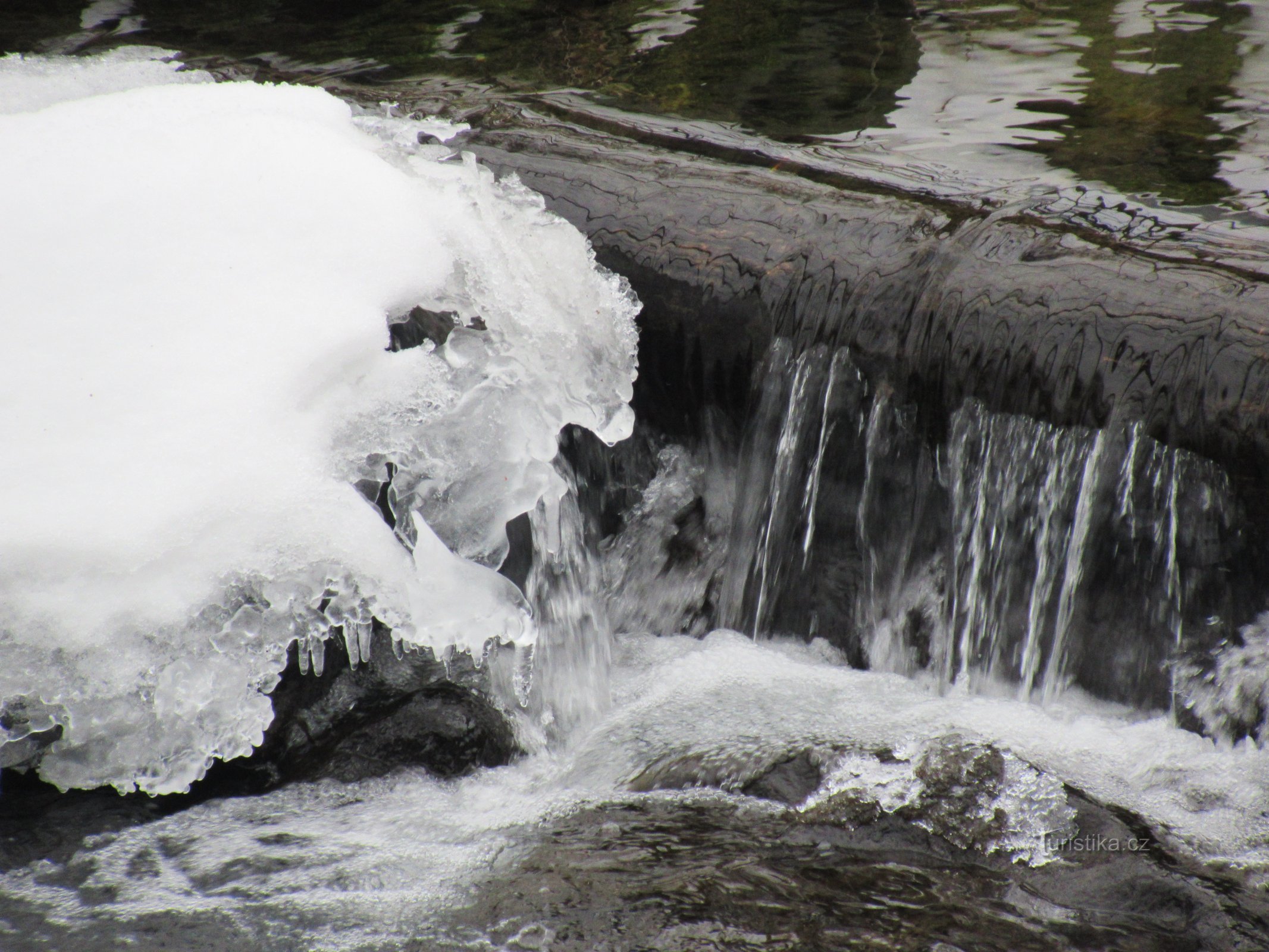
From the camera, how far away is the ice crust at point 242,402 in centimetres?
235

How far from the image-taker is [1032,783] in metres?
2.57

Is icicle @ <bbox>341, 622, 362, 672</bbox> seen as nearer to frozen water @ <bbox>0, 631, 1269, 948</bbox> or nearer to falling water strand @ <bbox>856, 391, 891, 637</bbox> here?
frozen water @ <bbox>0, 631, 1269, 948</bbox>

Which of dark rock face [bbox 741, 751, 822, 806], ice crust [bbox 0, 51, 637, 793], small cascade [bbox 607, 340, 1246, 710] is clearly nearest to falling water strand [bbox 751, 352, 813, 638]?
small cascade [bbox 607, 340, 1246, 710]

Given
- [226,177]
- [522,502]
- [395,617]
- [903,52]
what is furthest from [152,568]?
[903,52]

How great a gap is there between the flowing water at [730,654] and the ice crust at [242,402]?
2 cm

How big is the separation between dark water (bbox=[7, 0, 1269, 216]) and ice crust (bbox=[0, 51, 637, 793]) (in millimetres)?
1562

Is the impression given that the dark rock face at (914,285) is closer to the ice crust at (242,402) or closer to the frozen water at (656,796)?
the ice crust at (242,402)

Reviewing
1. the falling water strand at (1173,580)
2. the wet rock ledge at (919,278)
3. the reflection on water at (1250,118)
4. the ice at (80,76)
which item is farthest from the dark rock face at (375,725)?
the reflection on water at (1250,118)

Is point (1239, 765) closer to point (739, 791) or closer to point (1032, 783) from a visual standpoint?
point (1032, 783)

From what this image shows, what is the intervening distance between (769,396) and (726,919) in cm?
175

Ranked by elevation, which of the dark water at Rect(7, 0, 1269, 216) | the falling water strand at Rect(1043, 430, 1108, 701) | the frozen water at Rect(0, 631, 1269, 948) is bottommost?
the frozen water at Rect(0, 631, 1269, 948)

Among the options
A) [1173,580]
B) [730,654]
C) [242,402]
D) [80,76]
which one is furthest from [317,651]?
[80,76]

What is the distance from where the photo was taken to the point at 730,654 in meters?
3.48

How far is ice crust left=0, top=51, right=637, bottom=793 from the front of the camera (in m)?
2.35
